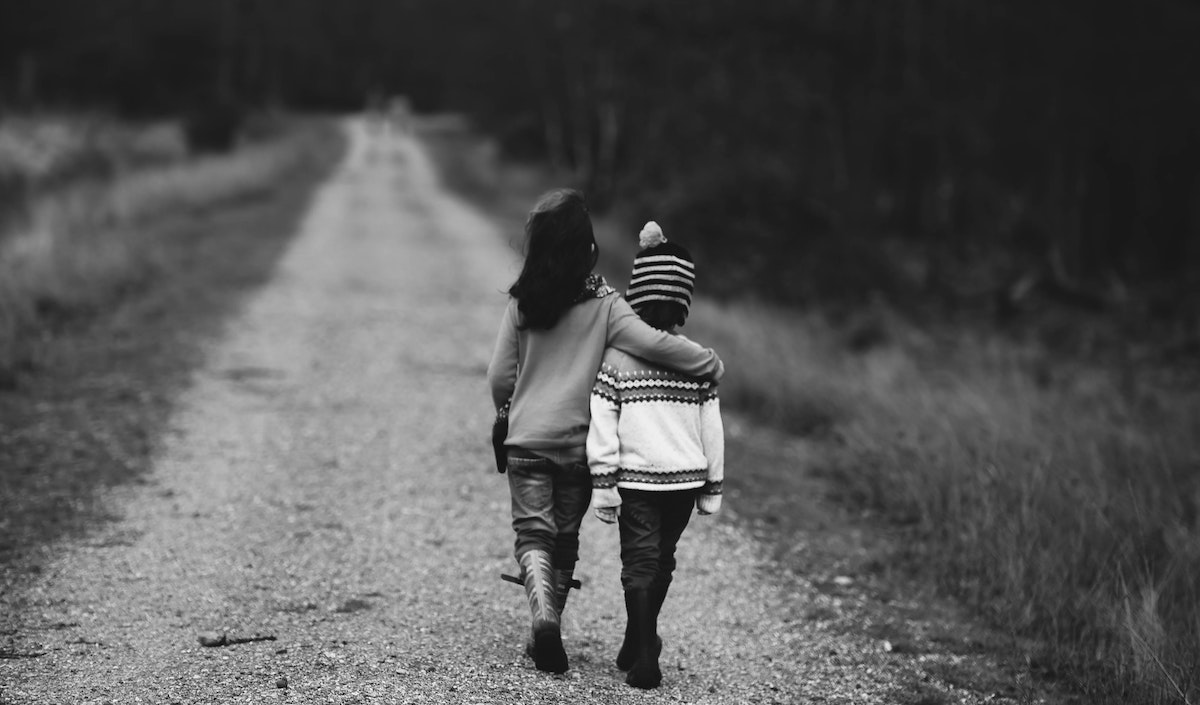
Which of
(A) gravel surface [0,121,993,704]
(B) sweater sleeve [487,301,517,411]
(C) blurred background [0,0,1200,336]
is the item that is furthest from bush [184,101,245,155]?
(B) sweater sleeve [487,301,517,411]

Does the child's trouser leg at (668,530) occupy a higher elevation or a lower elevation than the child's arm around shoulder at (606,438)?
lower

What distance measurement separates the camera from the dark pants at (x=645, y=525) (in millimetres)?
3766

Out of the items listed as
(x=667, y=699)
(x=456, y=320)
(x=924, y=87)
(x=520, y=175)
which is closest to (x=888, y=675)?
(x=667, y=699)

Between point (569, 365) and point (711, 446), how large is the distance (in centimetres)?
58

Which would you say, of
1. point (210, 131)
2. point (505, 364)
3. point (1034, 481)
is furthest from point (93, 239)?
point (210, 131)

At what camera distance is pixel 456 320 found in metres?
12.0

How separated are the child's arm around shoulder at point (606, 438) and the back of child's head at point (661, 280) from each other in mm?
190

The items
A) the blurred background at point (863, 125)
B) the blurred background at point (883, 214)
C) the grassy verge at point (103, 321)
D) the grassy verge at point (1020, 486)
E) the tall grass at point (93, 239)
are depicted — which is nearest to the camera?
the grassy verge at point (1020, 486)

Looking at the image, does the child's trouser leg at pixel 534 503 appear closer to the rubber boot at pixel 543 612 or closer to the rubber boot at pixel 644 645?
the rubber boot at pixel 543 612

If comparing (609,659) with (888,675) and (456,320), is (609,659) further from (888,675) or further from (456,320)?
(456,320)

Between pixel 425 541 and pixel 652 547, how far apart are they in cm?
208

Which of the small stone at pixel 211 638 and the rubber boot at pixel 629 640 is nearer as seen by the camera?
the rubber boot at pixel 629 640

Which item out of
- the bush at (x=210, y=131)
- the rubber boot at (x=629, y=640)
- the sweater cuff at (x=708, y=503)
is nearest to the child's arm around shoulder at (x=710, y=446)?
the sweater cuff at (x=708, y=503)

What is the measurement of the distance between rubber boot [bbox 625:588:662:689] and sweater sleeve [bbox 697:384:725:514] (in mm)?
389
